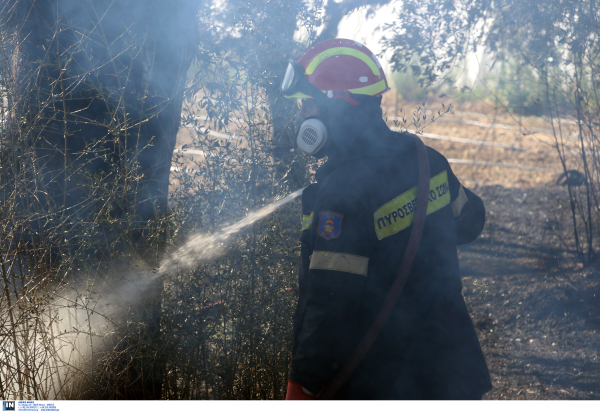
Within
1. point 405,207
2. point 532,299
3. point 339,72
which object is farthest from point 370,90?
point 532,299

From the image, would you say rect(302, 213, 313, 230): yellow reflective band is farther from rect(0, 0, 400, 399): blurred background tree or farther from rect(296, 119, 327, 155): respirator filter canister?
rect(0, 0, 400, 399): blurred background tree

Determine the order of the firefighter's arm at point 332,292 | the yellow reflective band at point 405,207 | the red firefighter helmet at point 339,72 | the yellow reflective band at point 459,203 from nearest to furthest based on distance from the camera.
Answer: the firefighter's arm at point 332,292 → the yellow reflective band at point 405,207 → the red firefighter helmet at point 339,72 → the yellow reflective band at point 459,203

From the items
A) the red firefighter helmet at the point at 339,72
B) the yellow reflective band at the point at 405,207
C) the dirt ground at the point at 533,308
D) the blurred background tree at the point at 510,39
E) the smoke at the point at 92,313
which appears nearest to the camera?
the yellow reflective band at the point at 405,207

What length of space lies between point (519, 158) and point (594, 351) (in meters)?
8.34

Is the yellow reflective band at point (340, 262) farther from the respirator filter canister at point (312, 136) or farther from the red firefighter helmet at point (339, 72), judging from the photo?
the red firefighter helmet at point (339, 72)

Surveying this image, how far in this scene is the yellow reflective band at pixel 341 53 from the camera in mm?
1903

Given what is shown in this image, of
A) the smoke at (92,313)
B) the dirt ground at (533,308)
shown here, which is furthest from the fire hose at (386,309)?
the dirt ground at (533,308)

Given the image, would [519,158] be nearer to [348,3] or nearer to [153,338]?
[348,3]

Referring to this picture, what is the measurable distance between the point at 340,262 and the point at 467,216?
86 cm

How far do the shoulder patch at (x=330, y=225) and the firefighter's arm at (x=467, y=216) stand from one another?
2.38 feet

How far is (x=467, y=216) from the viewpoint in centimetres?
214

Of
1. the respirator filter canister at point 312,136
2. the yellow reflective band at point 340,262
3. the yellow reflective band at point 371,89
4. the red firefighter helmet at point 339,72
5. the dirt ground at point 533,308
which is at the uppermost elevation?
the red firefighter helmet at point 339,72

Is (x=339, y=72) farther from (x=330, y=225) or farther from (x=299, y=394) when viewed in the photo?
(x=299, y=394)

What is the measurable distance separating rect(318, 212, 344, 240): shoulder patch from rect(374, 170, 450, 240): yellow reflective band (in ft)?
0.53
